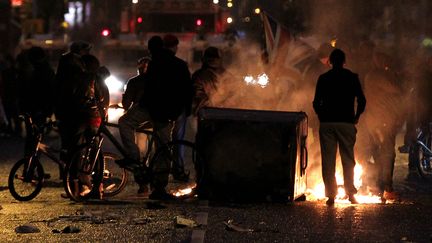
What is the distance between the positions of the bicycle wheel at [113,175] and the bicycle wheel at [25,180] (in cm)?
72

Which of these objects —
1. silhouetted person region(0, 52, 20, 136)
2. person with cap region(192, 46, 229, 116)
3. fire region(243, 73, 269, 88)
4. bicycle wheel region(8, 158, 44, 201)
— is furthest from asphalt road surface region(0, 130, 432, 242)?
silhouetted person region(0, 52, 20, 136)

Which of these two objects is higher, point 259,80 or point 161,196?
point 259,80

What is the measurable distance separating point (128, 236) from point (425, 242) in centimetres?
244

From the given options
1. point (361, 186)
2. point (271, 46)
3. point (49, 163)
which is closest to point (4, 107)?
point (49, 163)

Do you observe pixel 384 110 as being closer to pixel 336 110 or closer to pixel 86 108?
pixel 336 110

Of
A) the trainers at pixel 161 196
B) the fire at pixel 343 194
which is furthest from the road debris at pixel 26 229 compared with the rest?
the fire at pixel 343 194

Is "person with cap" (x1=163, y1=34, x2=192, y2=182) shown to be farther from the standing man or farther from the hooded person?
the standing man

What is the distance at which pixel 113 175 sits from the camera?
11281mm

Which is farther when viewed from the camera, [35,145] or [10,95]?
[10,95]

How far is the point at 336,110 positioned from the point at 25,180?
3423 mm

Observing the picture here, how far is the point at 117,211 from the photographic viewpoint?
376 inches

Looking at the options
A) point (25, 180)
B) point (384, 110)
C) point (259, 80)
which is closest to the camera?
point (25, 180)

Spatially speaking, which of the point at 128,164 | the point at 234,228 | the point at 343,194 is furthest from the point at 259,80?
the point at 234,228

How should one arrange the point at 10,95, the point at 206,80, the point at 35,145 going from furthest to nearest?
1. the point at 10,95
2. the point at 206,80
3. the point at 35,145
